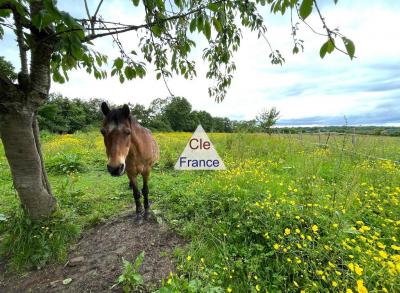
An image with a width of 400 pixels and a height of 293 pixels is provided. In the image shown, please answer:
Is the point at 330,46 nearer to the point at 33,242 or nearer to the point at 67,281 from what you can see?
the point at 67,281

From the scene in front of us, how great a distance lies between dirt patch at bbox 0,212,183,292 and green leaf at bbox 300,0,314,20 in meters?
2.55

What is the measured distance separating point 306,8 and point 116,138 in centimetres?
245

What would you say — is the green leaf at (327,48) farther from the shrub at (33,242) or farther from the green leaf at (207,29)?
the shrub at (33,242)

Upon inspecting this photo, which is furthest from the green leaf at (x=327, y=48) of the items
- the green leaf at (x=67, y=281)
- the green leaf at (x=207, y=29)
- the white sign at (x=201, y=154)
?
the white sign at (x=201, y=154)

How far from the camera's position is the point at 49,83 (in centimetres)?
264

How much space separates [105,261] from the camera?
101 inches

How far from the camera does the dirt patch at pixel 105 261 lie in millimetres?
2268

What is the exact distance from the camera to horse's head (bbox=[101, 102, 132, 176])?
2633 millimetres

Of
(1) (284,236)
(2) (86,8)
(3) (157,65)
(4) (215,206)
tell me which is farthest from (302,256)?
(2) (86,8)

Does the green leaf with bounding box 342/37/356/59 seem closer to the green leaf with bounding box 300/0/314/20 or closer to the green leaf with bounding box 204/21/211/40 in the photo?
the green leaf with bounding box 300/0/314/20

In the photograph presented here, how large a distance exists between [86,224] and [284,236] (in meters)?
3.04

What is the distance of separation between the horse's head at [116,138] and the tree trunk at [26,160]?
846mm

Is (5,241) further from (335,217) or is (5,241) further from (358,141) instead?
(358,141)

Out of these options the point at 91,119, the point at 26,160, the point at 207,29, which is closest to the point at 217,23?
the point at 207,29
